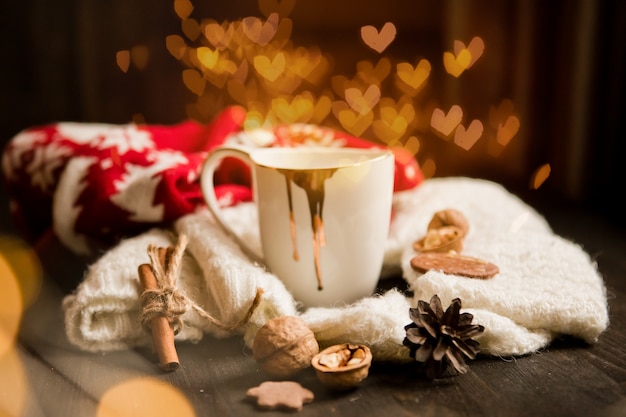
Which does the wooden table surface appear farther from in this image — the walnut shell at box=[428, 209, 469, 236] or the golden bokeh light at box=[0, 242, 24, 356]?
the walnut shell at box=[428, 209, 469, 236]

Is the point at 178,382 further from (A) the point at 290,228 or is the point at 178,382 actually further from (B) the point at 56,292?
(B) the point at 56,292

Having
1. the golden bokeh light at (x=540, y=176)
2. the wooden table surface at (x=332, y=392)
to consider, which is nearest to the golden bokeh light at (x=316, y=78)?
the golden bokeh light at (x=540, y=176)

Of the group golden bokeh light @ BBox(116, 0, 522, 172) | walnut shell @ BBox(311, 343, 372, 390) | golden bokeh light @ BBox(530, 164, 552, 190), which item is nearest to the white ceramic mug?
walnut shell @ BBox(311, 343, 372, 390)

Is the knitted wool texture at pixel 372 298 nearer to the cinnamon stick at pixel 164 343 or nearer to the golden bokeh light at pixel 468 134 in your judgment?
the cinnamon stick at pixel 164 343

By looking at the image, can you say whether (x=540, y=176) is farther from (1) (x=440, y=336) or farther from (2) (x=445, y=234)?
(1) (x=440, y=336)

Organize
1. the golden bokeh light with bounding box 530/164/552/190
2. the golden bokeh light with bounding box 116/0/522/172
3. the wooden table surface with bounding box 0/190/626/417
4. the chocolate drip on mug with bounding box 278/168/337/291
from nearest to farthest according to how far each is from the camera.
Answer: the wooden table surface with bounding box 0/190/626/417 < the chocolate drip on mug with bounding box 278/168/337/291 < the golden bokeh light with bounding box 530/164/552/190 < the golden bokeh light with bounding box 116/0/522/172

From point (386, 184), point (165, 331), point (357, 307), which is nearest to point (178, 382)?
point (165, 331)

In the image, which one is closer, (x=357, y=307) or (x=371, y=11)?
(x=357, y=307)
